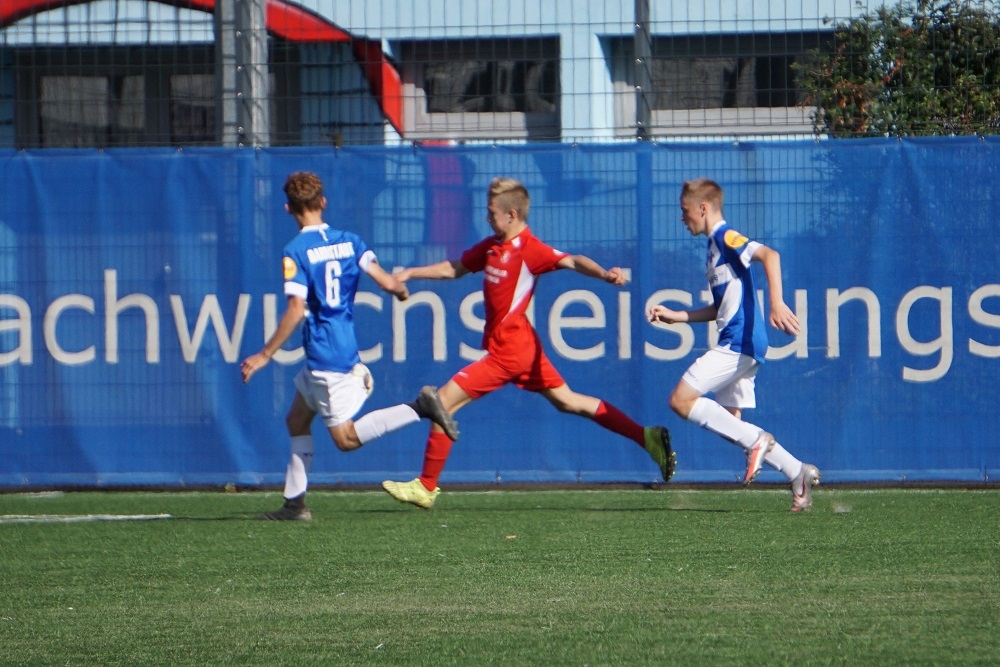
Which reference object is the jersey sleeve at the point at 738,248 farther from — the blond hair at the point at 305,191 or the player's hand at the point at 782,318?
the blond hair at the point at 305,191

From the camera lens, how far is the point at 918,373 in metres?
8.27

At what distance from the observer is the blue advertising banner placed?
8281 mm

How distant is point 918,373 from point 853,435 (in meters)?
0.51

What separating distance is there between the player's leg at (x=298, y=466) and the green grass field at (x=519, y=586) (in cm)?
13

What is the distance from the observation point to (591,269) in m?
6.98

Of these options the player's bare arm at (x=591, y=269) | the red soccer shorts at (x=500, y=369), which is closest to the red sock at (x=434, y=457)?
the red soccer shorts at (x=500, y=369)

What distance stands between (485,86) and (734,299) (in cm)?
279

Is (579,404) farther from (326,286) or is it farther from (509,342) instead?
(326,286)

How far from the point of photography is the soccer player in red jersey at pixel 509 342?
7.12m

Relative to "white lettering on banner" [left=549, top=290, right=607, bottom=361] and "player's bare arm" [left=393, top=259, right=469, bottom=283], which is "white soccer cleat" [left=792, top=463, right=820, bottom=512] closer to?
"white lettering on banner" [left=549, top=290, right=607, bottom=361]

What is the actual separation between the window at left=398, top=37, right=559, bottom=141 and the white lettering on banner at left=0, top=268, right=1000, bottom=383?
3.80ft

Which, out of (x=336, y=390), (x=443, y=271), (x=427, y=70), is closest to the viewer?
(x=336, y=390)

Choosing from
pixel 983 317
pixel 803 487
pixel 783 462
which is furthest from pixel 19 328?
pixel 983 317

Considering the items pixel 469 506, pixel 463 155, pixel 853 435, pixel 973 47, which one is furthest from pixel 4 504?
pixel 973 47
